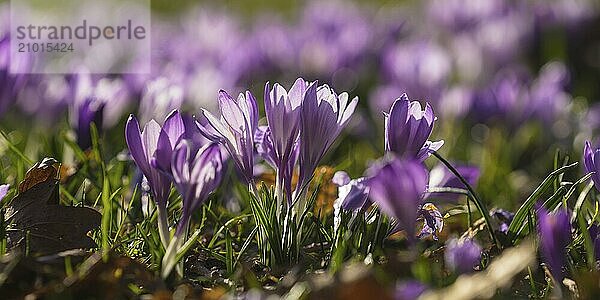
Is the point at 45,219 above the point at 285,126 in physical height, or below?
below

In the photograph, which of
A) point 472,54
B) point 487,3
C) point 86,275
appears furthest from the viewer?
point 487,3

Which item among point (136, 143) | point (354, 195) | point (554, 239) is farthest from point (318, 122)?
point (554, 239)

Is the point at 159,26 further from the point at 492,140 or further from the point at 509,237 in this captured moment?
the point at 509,237

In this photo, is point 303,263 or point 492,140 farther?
point 492,140

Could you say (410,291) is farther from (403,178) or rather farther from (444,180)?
(444,180)

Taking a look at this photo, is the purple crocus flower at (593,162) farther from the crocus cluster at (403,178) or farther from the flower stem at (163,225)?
the flower stem at (163,225)

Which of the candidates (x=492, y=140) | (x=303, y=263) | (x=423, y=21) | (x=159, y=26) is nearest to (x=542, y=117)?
(x=492, y=140)

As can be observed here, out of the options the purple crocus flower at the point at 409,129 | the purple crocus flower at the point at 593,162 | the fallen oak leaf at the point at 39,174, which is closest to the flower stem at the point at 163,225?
the fallen oak leaf at the point at 39,174
